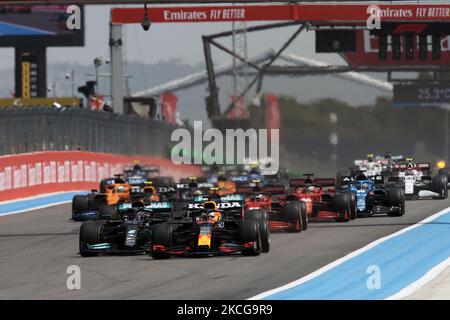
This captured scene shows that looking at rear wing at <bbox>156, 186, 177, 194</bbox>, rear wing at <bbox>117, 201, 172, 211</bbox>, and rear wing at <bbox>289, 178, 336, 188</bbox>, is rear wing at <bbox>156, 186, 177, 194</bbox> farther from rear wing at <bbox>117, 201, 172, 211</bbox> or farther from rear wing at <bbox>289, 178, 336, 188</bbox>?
rear wing at <bbox>117, 201, 172, 211</bbox>

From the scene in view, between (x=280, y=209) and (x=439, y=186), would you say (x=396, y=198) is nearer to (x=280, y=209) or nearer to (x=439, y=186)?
(x=280, y=209)

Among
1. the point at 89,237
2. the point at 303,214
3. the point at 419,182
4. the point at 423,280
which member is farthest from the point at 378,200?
the point at 423,280

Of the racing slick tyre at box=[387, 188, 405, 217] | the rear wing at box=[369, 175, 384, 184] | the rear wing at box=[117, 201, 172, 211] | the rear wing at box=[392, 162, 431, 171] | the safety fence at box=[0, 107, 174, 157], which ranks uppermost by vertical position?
the safety fence at box=[0, 107, 174, 157]

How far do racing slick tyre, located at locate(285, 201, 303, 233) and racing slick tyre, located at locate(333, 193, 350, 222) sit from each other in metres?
2.64

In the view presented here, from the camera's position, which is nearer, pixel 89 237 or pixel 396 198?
pixel 89 237

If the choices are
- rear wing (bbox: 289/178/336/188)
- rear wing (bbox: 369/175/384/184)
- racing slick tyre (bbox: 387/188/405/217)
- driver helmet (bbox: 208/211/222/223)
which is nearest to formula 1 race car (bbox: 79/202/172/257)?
driver helmet (bbox: 208/211/222/223)

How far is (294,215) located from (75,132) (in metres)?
24.9

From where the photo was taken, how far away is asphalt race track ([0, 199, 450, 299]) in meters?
16.2

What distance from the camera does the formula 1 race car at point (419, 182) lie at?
3588 cm

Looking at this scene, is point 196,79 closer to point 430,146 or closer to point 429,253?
point 430,146

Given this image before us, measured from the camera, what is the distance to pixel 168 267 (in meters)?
19.1

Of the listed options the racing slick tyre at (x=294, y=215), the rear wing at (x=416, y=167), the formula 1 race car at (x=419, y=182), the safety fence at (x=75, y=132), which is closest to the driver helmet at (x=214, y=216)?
the racing slick tyre at (x=294, y=215)

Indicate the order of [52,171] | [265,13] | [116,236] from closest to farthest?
[116,236], [265,13], [52,171]
